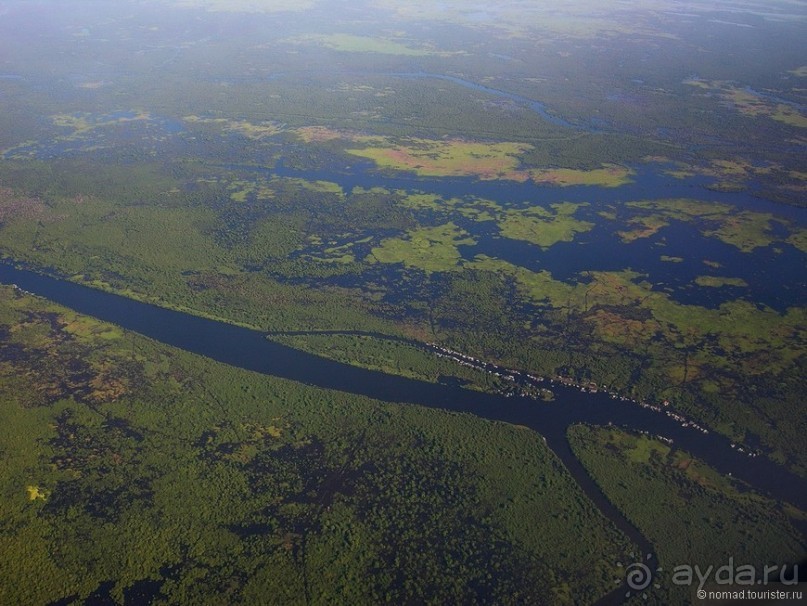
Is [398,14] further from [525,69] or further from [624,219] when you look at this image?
[624,219]

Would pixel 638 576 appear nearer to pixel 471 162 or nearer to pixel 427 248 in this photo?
pixel 427 248

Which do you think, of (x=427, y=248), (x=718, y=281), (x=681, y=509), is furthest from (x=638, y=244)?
(x=681, y=509)

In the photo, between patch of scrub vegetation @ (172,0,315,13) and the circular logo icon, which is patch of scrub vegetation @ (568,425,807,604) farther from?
patch of scrub vegetation @ (172,0,315,13)

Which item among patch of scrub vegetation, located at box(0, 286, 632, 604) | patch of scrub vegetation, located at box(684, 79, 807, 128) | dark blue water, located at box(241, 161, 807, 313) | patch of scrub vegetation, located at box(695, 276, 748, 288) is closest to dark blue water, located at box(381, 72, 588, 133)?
dark blue water, located at box(241, 161, 807, 313)

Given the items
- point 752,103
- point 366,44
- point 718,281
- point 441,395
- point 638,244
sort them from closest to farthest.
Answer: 1. point 441,395
2. point 718,281
3. point 638,244
4. point 752,103
5. point 366,44

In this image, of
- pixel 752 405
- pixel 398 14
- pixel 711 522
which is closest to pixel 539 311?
pixel 752 405

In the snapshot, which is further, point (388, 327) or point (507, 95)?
point (507, 95)
